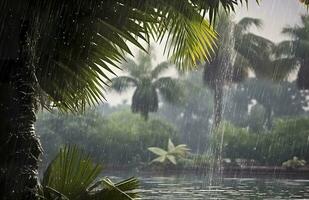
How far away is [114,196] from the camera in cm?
256

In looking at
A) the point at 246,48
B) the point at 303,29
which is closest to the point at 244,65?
the point at 246,48

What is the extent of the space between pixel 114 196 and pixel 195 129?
1789 inches

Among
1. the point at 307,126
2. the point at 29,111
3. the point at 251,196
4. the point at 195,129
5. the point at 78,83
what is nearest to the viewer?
the point at 29,111

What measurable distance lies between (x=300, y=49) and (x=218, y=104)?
7153mm

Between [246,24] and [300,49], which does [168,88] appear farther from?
[300,49]

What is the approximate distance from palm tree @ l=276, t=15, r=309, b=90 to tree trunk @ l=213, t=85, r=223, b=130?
5.17 metres

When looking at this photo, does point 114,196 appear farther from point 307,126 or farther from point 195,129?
point 195,129

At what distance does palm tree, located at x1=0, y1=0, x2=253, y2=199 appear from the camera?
233 cm

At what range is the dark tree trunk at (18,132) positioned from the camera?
2.25 meters

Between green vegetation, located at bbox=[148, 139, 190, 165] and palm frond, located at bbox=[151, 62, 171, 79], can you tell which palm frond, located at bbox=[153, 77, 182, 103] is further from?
green vegetation, located at bbox=[148, 139, 190, 165]

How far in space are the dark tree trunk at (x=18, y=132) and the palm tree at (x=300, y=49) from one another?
3559 cm

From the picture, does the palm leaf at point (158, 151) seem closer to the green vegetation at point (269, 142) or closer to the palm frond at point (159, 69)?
the green vegetation at point (269, 142)

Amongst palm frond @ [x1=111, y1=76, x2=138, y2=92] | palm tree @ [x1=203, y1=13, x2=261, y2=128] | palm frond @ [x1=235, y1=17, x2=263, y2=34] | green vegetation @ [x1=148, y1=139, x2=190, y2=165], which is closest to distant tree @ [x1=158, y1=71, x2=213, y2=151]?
green vegetation @ [x1=148, y1=139, x2=190, y2=165]

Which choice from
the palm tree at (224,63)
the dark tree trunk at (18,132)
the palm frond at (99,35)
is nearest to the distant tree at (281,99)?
the palm tree at (224,63)
